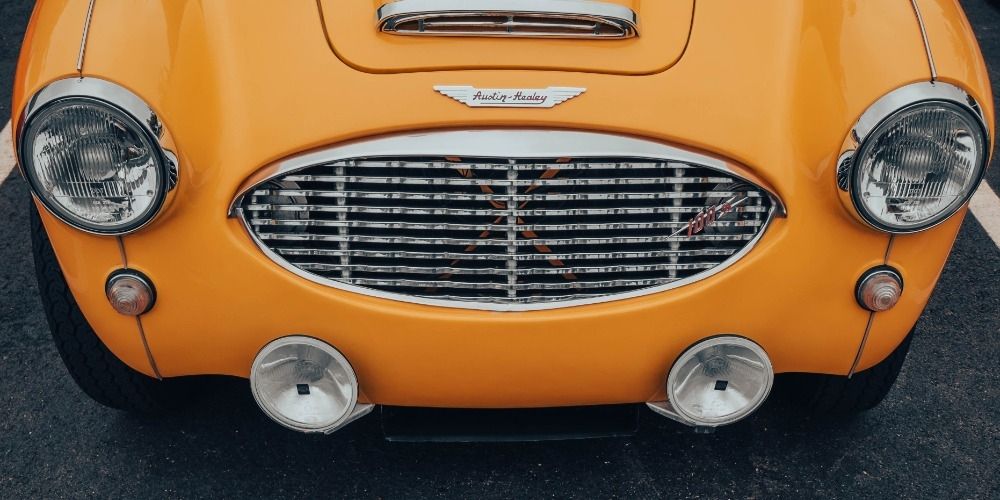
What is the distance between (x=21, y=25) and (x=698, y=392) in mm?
3943

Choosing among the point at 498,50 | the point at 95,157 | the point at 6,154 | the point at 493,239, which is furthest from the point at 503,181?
the point at 6,154

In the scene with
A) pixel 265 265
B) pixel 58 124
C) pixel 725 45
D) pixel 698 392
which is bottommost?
pixel 698 392

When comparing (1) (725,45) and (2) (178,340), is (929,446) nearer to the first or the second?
(1) (725,45)

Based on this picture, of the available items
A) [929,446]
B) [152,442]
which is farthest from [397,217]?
[929,446]

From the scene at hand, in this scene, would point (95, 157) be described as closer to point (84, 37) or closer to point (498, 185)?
point (84, 37)

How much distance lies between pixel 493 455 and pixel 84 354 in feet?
3.34

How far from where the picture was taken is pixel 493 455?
8.31 feet

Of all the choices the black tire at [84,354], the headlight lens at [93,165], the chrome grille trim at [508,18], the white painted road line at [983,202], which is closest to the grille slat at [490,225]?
the headlight lens at [93,165]

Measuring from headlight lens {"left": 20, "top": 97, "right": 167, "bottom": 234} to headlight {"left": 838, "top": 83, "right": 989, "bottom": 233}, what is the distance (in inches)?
51.7

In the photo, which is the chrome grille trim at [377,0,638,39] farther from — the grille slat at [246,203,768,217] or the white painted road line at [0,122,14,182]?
the white painted road line at [0,122,14,182]

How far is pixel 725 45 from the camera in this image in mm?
2041

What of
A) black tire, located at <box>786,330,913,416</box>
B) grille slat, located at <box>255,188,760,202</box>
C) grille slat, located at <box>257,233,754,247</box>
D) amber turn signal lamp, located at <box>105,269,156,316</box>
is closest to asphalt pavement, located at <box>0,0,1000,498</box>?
black tire, located at <box>786,330,913,416</box>

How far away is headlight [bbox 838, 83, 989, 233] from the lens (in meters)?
1.89

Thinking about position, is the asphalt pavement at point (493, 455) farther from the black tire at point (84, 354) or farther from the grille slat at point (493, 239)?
the grille slat at point (493, 239)
